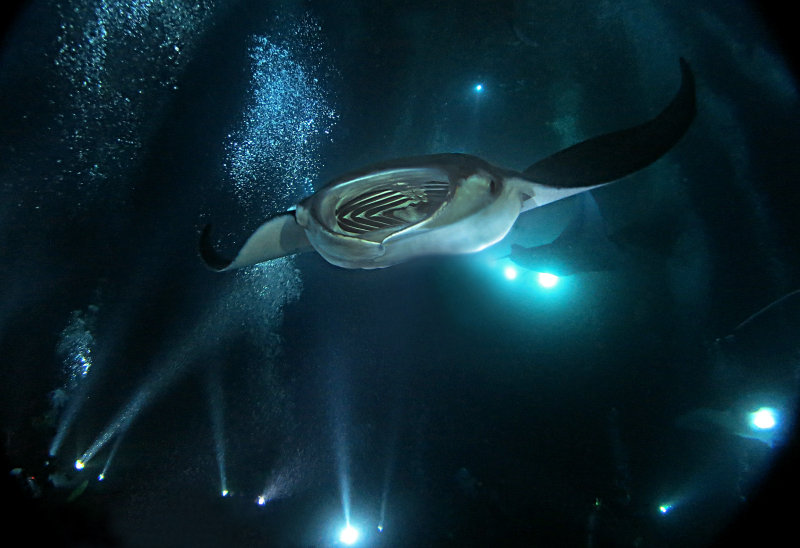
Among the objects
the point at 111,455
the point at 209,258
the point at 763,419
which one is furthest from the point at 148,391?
the point at 763,419

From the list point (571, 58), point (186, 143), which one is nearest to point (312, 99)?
point (186, 143)

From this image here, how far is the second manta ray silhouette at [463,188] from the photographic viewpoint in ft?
5.16

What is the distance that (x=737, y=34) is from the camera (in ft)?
10.7

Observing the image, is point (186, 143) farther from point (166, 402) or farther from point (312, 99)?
point (166, 402)

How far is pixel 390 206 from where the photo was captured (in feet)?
7.14

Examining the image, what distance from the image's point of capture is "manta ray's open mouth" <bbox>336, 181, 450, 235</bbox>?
1887mm

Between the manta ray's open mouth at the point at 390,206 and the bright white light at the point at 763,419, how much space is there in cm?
424

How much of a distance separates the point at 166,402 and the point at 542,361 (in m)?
4.71

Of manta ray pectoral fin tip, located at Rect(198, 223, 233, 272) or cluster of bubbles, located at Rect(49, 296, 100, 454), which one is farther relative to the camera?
cluster of bubbles, located at Rect(49, 296, 100, 454)

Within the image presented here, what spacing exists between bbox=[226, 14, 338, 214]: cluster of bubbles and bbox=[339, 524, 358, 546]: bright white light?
3.75 m

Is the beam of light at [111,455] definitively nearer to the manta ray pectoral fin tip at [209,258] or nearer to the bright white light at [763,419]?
the manta ray pectoral fin tip at [209,258]

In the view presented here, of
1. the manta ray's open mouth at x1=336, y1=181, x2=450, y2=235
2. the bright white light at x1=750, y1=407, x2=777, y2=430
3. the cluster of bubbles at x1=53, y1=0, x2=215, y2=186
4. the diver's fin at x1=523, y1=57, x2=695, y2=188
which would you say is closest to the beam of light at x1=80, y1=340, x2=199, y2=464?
the cluster of bubbles at x1=53, y1=0, x2=215, y2=186

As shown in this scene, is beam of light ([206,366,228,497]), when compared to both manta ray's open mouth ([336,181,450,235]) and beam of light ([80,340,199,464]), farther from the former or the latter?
manta ray's open mouth ([336,181,450,235])

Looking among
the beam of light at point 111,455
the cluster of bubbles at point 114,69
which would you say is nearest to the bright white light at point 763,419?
the cluster of bubbles at point 114,69
